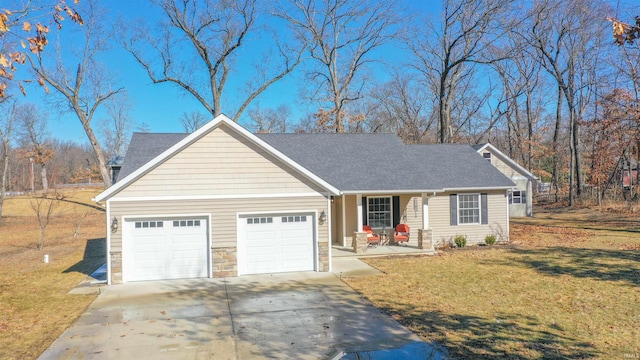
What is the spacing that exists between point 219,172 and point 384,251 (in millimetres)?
7182

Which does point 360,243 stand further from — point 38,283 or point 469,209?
point 38,283

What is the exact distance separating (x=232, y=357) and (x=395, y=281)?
243 inches

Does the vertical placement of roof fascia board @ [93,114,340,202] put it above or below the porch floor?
above

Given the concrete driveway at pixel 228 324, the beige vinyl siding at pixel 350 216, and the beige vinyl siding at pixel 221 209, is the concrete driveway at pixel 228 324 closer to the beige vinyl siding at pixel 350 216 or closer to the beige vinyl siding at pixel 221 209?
the beige vinyl siding at pixel 221 209

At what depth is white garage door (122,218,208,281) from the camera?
1212 cm

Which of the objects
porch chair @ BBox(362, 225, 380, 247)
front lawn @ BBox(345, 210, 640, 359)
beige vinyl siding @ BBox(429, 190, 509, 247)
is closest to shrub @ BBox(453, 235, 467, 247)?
beige vinyl siding @ BBox(429, 190, 509, 247)

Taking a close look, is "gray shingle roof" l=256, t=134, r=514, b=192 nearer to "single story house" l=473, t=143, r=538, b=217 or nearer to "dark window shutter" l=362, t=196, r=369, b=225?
"dark window shutter" l=362, t=196, r=369, b=225

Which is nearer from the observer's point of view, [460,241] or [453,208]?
[460,241]

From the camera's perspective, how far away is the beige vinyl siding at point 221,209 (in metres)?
11.9

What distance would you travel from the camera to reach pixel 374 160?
1883 cm

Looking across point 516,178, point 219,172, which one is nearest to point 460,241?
point 219,172

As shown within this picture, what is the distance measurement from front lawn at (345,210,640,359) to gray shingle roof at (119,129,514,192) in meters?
3.04

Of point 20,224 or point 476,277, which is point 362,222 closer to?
point 476,277

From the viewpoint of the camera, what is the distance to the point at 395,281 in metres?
11.9
